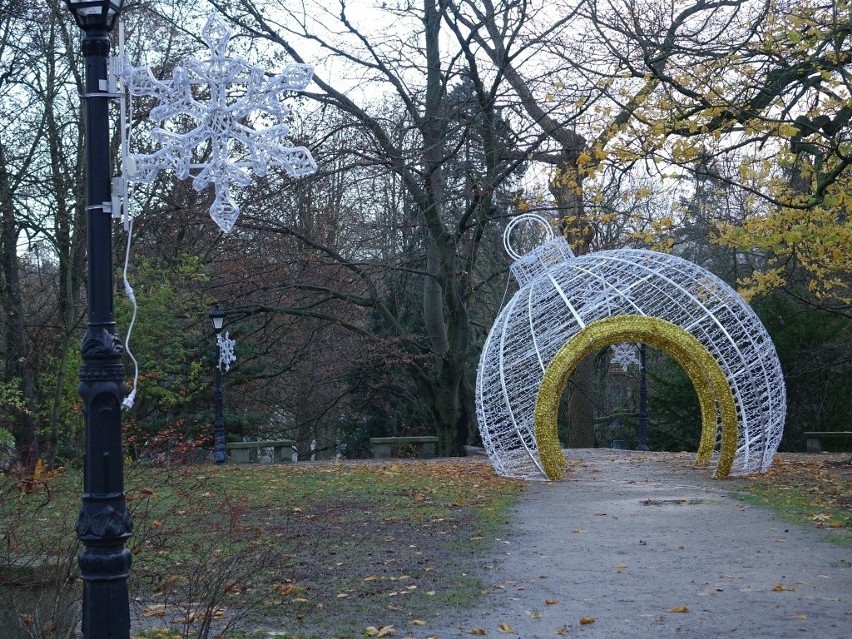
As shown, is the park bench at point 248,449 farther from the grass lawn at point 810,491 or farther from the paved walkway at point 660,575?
the grass lawn at point 810,491

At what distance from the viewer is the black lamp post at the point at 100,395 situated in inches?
178

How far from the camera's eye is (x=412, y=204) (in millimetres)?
25516

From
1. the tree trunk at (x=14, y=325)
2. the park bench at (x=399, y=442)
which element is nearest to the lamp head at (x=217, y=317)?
the tree trunk at (x=14, y=325)

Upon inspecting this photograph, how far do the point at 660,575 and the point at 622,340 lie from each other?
26.7ft

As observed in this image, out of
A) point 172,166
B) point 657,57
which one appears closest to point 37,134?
point 657,57

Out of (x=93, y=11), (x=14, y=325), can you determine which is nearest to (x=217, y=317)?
(x=14, y=325)

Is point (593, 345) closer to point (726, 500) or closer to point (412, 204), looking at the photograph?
point (726, 500)

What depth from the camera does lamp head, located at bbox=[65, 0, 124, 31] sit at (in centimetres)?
466

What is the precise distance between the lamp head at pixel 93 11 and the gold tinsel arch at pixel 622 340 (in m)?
11.4

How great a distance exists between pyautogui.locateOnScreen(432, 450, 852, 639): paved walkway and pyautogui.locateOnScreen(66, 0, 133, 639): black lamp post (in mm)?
2544

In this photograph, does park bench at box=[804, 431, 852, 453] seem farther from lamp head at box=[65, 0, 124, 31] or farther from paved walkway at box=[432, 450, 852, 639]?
lamp head at box=[65, 0, 124, 31]

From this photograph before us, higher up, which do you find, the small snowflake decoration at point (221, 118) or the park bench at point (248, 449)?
the small snowflake decoration at point (221, 118)

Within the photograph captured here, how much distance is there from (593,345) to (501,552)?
6602 mm

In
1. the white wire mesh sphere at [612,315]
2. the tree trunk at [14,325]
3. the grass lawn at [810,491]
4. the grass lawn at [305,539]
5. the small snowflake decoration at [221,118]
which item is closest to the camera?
the small snowflake decoration at [221,118]
